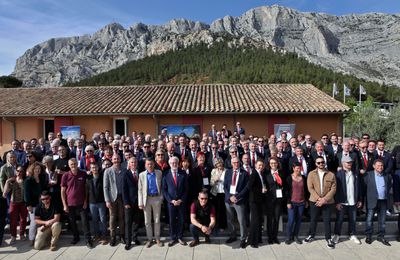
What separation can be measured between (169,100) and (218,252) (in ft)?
36.7

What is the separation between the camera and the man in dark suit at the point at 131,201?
5980mm

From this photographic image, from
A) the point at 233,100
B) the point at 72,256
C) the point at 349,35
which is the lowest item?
the point at 72,256

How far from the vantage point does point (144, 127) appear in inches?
581

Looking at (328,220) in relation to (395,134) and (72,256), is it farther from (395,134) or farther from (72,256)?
(395,134)

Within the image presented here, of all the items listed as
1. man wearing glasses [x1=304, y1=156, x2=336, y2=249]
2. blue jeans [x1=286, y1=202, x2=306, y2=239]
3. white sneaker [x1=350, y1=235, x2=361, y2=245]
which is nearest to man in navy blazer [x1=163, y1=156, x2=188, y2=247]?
blue jeans [x1=286, y1=202, x2=306, y2=239]

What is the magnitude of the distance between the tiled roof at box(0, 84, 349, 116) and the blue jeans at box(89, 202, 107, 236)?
8.24 metres

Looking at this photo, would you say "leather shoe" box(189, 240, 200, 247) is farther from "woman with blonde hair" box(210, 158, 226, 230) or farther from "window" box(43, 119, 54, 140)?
"window" box(43, 119, 54, 140)

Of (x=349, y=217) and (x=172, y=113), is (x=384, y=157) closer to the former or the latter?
(x=349, y=217)

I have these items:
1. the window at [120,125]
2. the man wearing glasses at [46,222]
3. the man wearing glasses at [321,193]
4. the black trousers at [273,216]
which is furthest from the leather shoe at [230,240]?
the window at [120,125]

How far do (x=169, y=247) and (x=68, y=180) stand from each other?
2.45 meters

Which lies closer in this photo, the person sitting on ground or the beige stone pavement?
the beige stone pavement

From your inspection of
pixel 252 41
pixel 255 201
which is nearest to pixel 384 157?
pixel 255 201

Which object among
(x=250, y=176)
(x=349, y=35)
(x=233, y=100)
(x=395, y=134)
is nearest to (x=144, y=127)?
(x=233, y=100)

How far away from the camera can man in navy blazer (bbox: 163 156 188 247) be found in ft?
19.7
